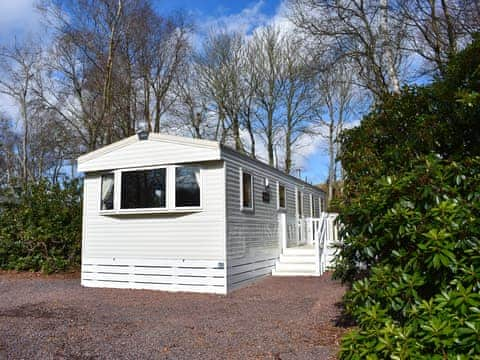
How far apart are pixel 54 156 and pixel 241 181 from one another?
20.0 metres

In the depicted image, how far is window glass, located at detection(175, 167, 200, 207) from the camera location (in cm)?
829

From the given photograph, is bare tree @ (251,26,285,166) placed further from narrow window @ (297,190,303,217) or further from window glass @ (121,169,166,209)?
window glass @ (121,169,166,209)

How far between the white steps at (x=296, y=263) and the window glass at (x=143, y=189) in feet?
12.4

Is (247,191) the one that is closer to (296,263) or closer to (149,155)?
(149,155)

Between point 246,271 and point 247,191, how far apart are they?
1.70 meters

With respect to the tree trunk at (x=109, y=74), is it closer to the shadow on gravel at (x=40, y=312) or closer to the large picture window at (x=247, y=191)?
the large picture window at (x=247, y=191)

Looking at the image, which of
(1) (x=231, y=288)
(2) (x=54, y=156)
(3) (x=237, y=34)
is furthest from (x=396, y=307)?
(2) (x=54, y=156)

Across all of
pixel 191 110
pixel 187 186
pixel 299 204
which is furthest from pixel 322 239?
pixel 191 110

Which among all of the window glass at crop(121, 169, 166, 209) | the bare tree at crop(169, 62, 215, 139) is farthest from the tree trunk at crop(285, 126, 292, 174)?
the window glass at crop(121, 169, 166, 209)

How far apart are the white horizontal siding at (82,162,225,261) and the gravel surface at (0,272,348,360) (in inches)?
31.8

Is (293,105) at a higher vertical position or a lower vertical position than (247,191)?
higher

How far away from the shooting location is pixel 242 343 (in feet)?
15.2

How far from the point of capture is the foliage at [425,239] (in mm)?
2725

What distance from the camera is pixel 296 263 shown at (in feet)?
34.9
